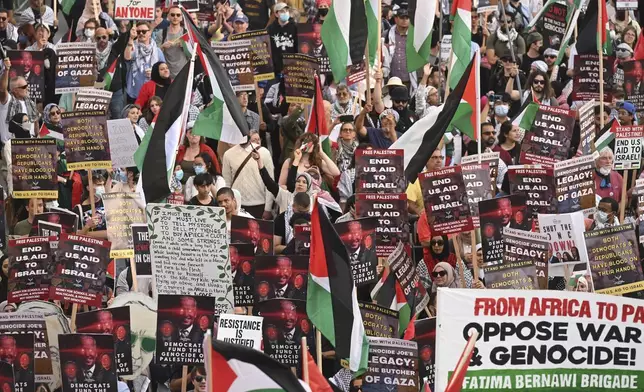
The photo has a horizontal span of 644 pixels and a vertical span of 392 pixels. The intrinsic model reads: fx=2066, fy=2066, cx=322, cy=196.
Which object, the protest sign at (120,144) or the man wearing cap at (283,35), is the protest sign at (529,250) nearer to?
the protest sign at (120,144)

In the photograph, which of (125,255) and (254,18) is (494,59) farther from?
(125,255)

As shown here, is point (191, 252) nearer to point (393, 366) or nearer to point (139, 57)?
point (393, 366)

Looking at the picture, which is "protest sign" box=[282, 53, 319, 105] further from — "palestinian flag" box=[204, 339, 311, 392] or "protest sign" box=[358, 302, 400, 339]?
"palestinian flag" box=[204, 339, 311, 392]

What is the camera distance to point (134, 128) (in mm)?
20469

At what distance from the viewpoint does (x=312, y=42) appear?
893 inches

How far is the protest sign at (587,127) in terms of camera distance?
20.8 meters

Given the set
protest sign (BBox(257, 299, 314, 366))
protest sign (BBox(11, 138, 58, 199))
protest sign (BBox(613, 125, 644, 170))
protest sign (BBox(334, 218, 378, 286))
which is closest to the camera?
protest sign (BBox(257, 299, 314, 366))

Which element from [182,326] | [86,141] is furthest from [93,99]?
[182,326]

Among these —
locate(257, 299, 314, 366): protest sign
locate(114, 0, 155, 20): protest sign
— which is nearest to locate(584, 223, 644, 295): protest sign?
locate(257, 299, 314, 366): protest sign

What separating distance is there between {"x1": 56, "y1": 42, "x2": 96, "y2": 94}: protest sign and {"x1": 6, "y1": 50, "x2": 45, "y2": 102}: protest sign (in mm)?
785

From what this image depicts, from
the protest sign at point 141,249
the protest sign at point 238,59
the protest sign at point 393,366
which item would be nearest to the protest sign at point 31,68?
the protest sign at point 238,59

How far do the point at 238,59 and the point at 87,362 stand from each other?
6867 mm

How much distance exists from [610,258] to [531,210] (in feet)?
6.30

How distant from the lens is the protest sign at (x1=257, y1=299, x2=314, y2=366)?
15641mm
